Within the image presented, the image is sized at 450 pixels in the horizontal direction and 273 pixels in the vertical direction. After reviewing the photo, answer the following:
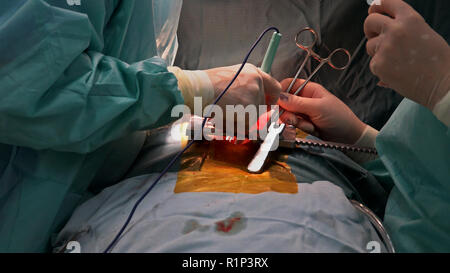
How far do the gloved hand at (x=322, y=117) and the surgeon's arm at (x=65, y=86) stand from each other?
0.52m

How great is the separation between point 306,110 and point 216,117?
36 cm

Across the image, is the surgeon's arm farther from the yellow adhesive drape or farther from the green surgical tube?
the green surgical tube

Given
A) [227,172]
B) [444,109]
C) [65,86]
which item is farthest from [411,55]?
[65,86]

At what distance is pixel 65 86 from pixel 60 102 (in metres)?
0.04

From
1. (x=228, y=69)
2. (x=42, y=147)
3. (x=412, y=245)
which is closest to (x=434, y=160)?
(x=412, y=245)

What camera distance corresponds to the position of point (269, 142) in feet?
3.31

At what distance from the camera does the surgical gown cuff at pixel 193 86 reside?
97cm

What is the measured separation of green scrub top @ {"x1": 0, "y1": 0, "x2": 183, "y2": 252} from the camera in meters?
0.68

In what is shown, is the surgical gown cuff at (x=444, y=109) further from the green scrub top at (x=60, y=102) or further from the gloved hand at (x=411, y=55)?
the green scrub top at (x=60, y=102)

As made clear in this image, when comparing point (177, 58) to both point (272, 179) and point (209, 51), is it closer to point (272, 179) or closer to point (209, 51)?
point (209, 51)

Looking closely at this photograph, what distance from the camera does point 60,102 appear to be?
2.37 feet

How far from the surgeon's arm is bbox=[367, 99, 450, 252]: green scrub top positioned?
22.6 inches

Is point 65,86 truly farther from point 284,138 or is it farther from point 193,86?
point 284,138

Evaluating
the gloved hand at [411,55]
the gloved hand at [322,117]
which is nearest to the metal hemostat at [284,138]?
the gloved hand at [322,117]
